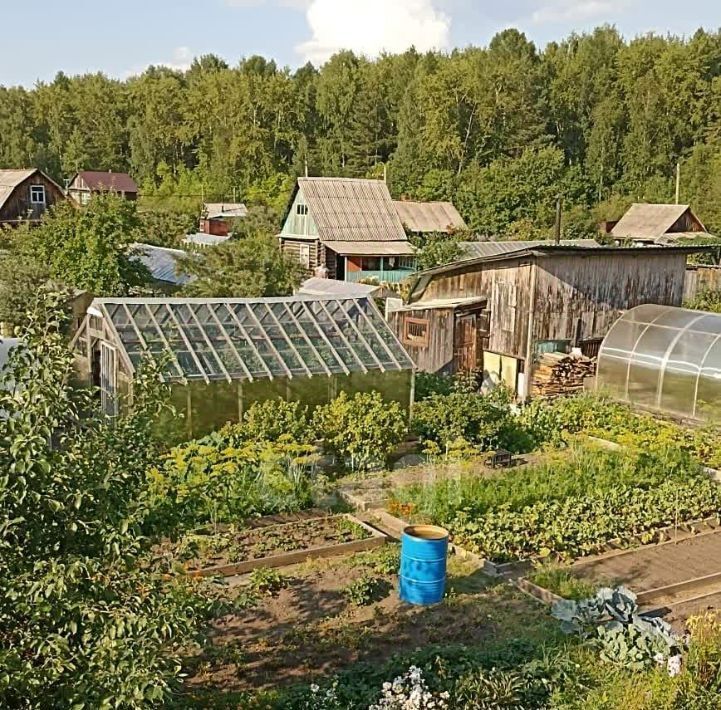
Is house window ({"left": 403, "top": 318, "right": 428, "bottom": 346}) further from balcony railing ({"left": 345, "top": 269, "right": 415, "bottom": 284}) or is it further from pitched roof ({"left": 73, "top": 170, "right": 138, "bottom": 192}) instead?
pitched roof ({"left": 73, "top": 170, "right": 138, "bottom": 192})

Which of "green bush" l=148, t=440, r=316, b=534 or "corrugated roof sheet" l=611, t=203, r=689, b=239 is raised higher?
"corrugated roof sheet" l=611, t=203, r=689, b=239

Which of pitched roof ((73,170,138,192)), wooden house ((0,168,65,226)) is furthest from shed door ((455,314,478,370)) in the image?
pitched roof ((73,170,138,192))

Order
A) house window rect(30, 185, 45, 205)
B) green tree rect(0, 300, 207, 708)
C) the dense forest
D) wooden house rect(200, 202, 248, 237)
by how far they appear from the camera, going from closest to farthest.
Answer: green tree rect(0, 300, 207, 708) → house window rect(30, 185, 45, 205) → wooden house rect(200, 202, 248, 237) → the dense forest

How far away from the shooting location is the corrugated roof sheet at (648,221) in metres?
42.3

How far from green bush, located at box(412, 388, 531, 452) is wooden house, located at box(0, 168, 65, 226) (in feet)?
100

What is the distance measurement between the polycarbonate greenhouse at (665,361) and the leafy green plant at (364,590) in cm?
952

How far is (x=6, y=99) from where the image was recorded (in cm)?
7000

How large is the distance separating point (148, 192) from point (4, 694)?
64.2m

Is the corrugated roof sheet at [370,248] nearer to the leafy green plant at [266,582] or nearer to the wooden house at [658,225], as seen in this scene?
the wooden house at [658,225]

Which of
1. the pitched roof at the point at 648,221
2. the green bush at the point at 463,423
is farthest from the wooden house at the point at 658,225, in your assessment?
the green bush at the point at 463,423

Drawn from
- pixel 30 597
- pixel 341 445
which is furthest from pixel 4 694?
pixel 341 445

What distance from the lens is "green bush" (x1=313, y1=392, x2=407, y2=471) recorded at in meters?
13.6

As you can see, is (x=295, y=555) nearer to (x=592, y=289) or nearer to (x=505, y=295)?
(x=505, y=295)

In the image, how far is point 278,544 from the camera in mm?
10531
